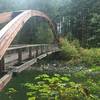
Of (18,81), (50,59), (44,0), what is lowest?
(50,59)

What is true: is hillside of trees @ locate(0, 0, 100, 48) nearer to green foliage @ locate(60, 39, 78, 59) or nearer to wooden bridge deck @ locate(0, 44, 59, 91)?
green foliage @ locate(60, 39, 78, 59)

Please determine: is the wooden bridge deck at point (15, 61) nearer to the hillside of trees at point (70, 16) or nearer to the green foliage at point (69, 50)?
the green foliage at point (69, 50)

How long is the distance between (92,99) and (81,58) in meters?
19.9

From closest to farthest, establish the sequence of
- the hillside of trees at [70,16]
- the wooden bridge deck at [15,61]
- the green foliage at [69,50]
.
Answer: the wooden bridge deck at [15,61] < the green foliage at [69,50] < the hillside of trees at [70,16]

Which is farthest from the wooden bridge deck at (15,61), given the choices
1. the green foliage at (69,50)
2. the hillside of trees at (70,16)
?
the hillside of trees at (70,16)

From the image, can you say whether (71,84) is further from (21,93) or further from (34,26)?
(34,26)

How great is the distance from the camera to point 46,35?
3044cm

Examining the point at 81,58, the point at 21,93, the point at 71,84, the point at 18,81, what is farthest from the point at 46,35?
the point at 71,84

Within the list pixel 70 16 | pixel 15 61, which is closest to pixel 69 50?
pixel 70 16

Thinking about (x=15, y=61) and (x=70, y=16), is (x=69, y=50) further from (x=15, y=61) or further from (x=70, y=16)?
(x=15, y=61)

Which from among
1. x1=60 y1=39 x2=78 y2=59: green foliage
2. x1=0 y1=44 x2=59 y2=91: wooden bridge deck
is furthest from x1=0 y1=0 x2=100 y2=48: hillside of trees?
x1=0 y1=44 x2=59 y2=91: wooden bridge deck

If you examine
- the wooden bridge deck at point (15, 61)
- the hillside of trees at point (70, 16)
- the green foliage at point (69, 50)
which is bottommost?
the green foliage at point (69, 50)

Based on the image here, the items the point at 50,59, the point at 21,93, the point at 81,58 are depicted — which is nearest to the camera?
the point at 21,93

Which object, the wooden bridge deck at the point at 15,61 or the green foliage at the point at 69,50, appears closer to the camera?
the wooden bridge deck at the point at 15,61
